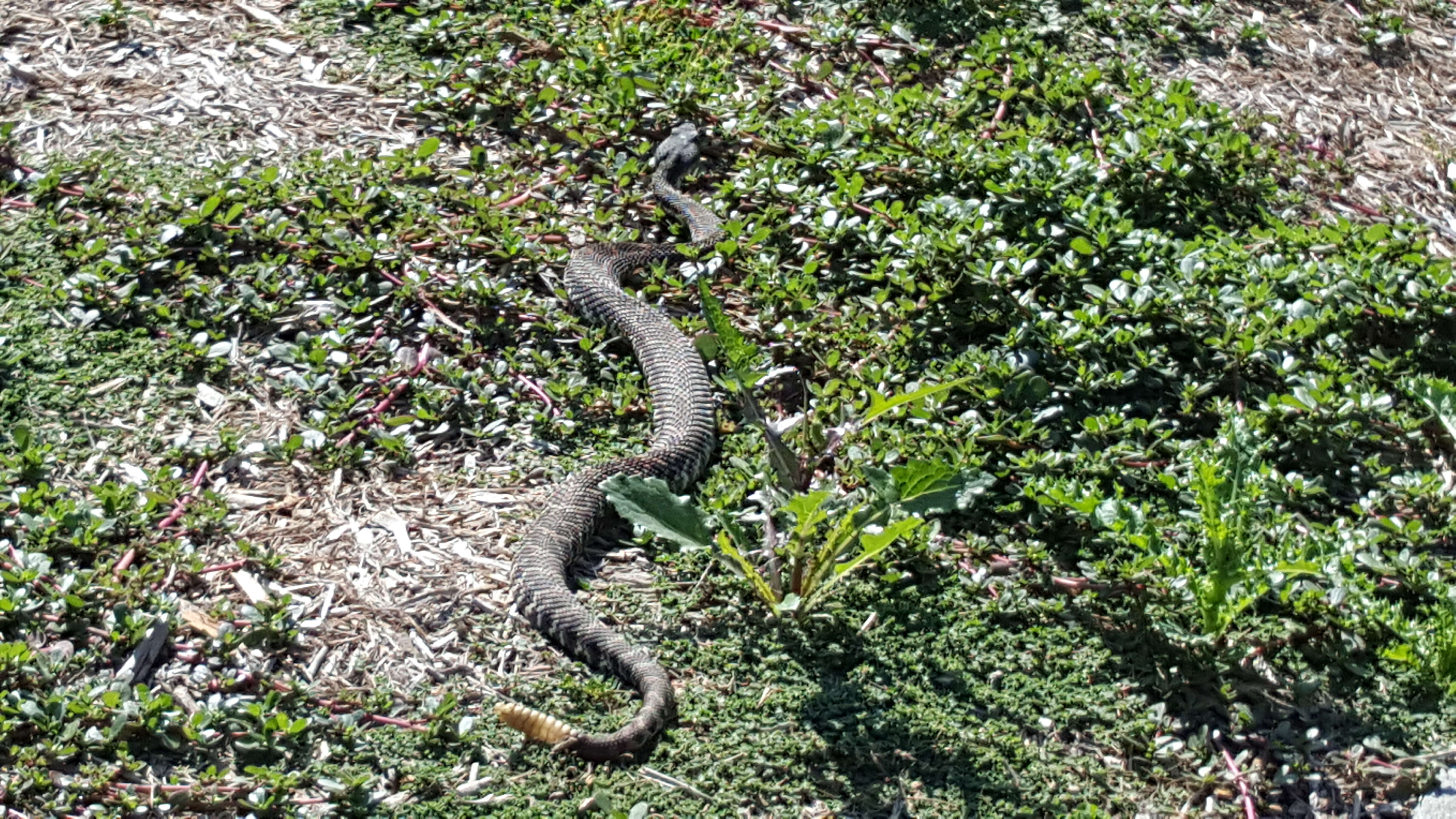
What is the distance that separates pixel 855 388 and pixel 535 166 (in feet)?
8.06

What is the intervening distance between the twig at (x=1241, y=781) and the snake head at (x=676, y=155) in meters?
4.02

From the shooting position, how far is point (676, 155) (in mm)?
6793

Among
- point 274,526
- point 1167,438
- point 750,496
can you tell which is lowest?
point 274,526

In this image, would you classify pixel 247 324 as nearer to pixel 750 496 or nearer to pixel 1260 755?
pixel 750 496

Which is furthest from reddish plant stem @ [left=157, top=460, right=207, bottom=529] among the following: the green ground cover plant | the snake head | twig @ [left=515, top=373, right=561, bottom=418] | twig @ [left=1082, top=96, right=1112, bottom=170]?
twig @ [left=1082, top=96, right=1112, bottom=170]

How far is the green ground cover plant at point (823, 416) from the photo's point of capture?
13.4 ft

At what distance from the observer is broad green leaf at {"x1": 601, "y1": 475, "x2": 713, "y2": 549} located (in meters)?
4.48

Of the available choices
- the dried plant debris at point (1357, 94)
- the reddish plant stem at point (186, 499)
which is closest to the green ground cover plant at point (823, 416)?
the reddish plant stem at point (186, 499)

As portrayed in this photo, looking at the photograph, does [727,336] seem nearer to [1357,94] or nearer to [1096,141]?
[1096,141]

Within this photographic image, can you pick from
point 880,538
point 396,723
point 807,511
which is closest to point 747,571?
point 807,511

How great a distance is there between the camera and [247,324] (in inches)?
223

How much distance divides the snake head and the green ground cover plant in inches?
7.0

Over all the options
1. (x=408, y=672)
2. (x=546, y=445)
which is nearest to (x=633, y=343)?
(x=546, y=445)

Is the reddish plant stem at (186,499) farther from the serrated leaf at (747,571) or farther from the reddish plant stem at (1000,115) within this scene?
the reddish plant stem at (1000,115)
